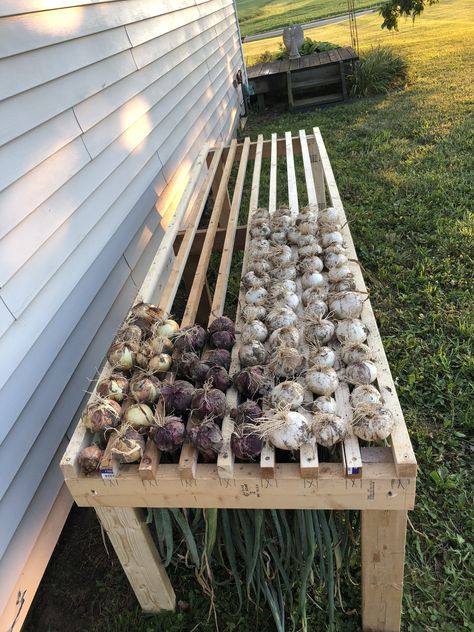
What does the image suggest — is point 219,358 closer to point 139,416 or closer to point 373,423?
point 139,416

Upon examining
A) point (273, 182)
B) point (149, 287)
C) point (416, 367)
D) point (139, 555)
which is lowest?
point (416, 367)

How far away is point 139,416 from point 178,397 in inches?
6.0

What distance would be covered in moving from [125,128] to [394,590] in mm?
3068

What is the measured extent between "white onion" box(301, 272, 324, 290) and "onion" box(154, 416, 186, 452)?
3.43 feet

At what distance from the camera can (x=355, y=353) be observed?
184cm

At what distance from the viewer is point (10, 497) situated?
6.26 ft

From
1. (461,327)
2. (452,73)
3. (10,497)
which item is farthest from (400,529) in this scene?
(452,73)

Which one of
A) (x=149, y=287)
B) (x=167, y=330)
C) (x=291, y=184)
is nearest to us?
(x=167, y=330)

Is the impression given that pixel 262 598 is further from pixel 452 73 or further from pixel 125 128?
pixel 452 73

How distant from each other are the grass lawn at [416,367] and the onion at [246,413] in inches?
40.6

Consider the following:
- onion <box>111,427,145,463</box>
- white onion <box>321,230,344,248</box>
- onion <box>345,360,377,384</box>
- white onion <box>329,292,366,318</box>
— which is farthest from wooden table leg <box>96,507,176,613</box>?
white onion <box>321,230,344,248</box>

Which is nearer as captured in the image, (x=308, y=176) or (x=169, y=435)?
(x=169, y=435)

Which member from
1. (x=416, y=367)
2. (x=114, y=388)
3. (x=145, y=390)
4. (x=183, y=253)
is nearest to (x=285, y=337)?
(x=145, y=390)

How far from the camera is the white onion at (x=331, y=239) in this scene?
264 centimetres
